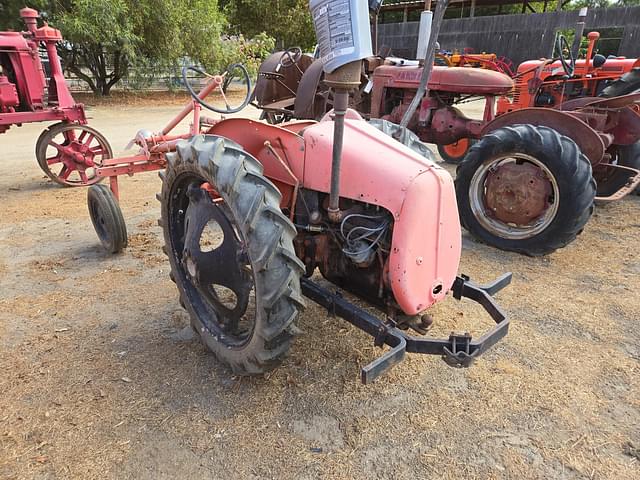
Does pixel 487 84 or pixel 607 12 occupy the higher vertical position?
pixel 607 12

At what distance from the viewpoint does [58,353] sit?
8.80ft

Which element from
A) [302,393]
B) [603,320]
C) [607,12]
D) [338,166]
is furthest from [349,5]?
[607,12]

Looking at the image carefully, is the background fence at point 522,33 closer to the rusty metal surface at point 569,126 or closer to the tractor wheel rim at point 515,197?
the rusty metal surface at point 569,126

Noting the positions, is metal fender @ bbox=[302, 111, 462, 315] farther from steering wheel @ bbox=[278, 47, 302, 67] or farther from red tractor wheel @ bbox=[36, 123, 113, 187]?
steering wheel @ bbox=[278, 47, 302, 67]

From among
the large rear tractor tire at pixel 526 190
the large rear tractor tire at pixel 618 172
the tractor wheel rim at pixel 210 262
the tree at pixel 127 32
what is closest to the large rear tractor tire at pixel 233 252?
the tractor wheel rim at pixel 210 262

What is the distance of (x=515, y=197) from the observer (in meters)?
4.09

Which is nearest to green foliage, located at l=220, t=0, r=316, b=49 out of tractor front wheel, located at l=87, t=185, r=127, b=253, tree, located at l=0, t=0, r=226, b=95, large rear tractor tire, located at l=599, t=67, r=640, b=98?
tree, located at l=0, t=0, r=226, b=95

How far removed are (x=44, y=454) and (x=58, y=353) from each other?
797 millimetres

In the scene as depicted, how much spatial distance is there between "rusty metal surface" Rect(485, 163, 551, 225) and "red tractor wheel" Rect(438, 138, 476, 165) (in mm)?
3457

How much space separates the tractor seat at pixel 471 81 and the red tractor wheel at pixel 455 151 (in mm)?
2139

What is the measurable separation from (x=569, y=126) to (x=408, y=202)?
3107mm

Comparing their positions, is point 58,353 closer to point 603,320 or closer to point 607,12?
point 603,320

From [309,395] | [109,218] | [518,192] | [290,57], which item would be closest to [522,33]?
[290,57]

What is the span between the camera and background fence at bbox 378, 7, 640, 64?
1836 cm
